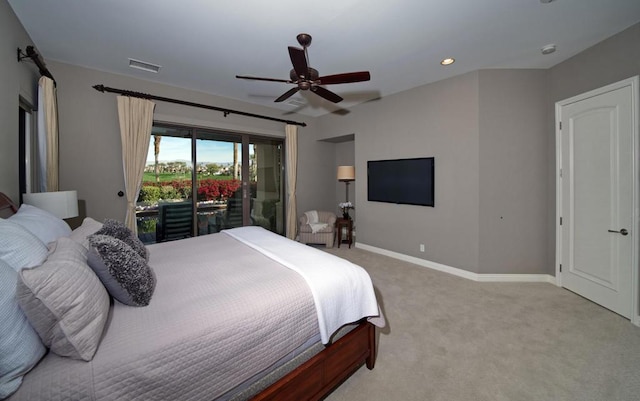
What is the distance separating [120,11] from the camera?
2172 millimetres

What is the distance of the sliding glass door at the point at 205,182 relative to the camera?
3900 millimetres

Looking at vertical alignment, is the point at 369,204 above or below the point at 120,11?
below

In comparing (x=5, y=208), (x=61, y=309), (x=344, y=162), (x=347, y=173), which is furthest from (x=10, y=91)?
(x=344, y=162)

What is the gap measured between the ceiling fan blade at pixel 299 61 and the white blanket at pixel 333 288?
1.65 meters

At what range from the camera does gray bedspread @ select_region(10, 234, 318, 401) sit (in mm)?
862

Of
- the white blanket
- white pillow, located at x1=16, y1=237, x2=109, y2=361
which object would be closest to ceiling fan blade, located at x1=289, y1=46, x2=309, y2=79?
the white blanket

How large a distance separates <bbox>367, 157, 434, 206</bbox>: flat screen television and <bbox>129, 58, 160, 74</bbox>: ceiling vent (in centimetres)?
362

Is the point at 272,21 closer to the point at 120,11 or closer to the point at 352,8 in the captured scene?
the point at 352,8

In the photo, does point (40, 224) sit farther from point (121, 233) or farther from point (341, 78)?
point (341, 78)

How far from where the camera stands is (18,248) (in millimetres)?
1072

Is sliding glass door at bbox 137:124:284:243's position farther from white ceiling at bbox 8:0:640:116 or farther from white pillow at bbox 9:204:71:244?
white pillow at bbox 9:204:71:244

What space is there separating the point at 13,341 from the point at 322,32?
2.91 metres

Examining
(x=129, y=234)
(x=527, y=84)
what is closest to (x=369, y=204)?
(x=527, y=84)

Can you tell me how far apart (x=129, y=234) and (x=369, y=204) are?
379 cm
